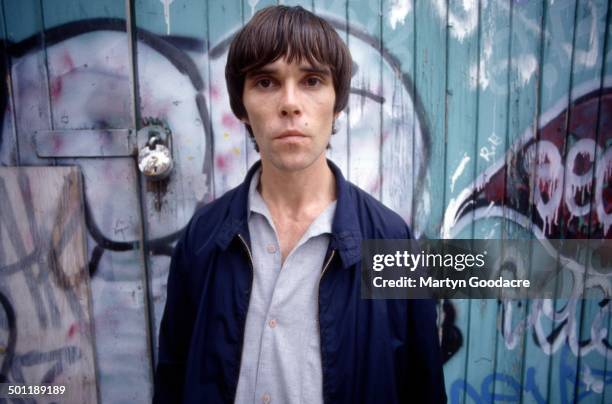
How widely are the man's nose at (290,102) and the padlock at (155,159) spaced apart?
60 cm

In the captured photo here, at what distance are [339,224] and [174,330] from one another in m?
0.57

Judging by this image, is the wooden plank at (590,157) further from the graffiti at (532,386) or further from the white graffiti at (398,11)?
the white graffiti at (398,11)

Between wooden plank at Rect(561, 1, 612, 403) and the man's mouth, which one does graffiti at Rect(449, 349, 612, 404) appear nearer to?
wooden plank at Rect(561, 1, 612, 403)

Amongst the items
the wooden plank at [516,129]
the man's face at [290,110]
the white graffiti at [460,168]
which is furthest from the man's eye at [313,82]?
the wooden plank at [516,129]

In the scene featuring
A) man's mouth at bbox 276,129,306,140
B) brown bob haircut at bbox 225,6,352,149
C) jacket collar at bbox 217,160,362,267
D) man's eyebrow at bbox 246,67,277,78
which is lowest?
jacket collar at bbox 217,160,362,267

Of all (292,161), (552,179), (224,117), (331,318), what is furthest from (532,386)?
(224,117)

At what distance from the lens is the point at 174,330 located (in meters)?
1.00

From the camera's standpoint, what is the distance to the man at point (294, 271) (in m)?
0.83

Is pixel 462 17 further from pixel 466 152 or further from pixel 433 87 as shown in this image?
pixel 466 152

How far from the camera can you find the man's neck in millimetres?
926

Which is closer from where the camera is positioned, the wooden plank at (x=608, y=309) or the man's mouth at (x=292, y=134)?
the man's mouth at (x=292, y=134)

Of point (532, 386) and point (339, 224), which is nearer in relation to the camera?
point (339, 224)

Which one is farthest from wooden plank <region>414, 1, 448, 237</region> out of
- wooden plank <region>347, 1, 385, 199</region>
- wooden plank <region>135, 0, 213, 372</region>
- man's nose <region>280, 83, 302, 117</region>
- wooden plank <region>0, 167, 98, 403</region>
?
wooden plank <region>0, 167, 98, 403</region>

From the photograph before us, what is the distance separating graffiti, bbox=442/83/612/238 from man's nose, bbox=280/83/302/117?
826 millimetres
